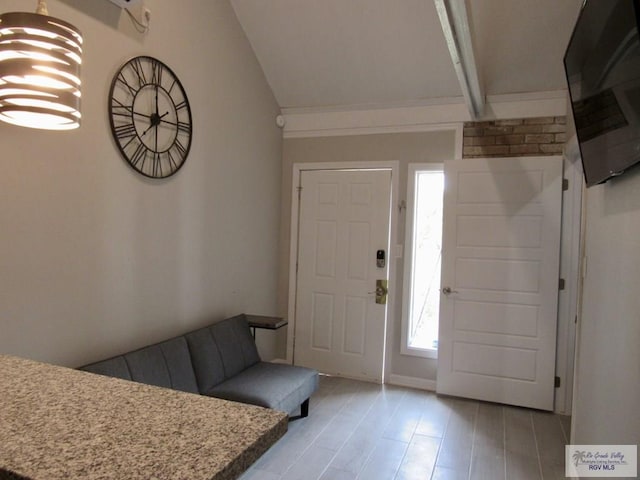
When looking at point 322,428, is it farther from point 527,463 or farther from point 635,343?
point 635,343

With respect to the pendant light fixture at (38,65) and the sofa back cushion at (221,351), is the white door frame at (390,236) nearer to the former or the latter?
the sofa back cushion at (221,351)

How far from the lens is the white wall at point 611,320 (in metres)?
1.55

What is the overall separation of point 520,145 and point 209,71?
2.61 metres

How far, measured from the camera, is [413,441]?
3.00 metres

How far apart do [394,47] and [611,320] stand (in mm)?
2685

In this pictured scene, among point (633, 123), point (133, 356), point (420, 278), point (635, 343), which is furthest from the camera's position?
point (420, 278)

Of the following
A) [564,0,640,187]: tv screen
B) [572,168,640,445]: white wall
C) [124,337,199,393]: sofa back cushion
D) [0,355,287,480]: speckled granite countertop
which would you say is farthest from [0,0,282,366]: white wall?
[572,168,640,445]: white wall

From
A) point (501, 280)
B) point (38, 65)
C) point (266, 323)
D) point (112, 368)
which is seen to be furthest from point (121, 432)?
point (501, 280)

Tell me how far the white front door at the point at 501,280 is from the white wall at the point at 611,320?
3.34ft

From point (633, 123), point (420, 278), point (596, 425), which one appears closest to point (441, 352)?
point (420, 278)

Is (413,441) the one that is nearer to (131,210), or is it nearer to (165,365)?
(165,365)

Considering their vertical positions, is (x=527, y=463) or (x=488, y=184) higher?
(x=488, y=184)

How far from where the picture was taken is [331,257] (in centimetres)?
433

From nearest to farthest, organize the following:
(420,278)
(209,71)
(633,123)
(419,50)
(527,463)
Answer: (633,123)
(527,463)
(209,71)
(419,50)
(420,278)
